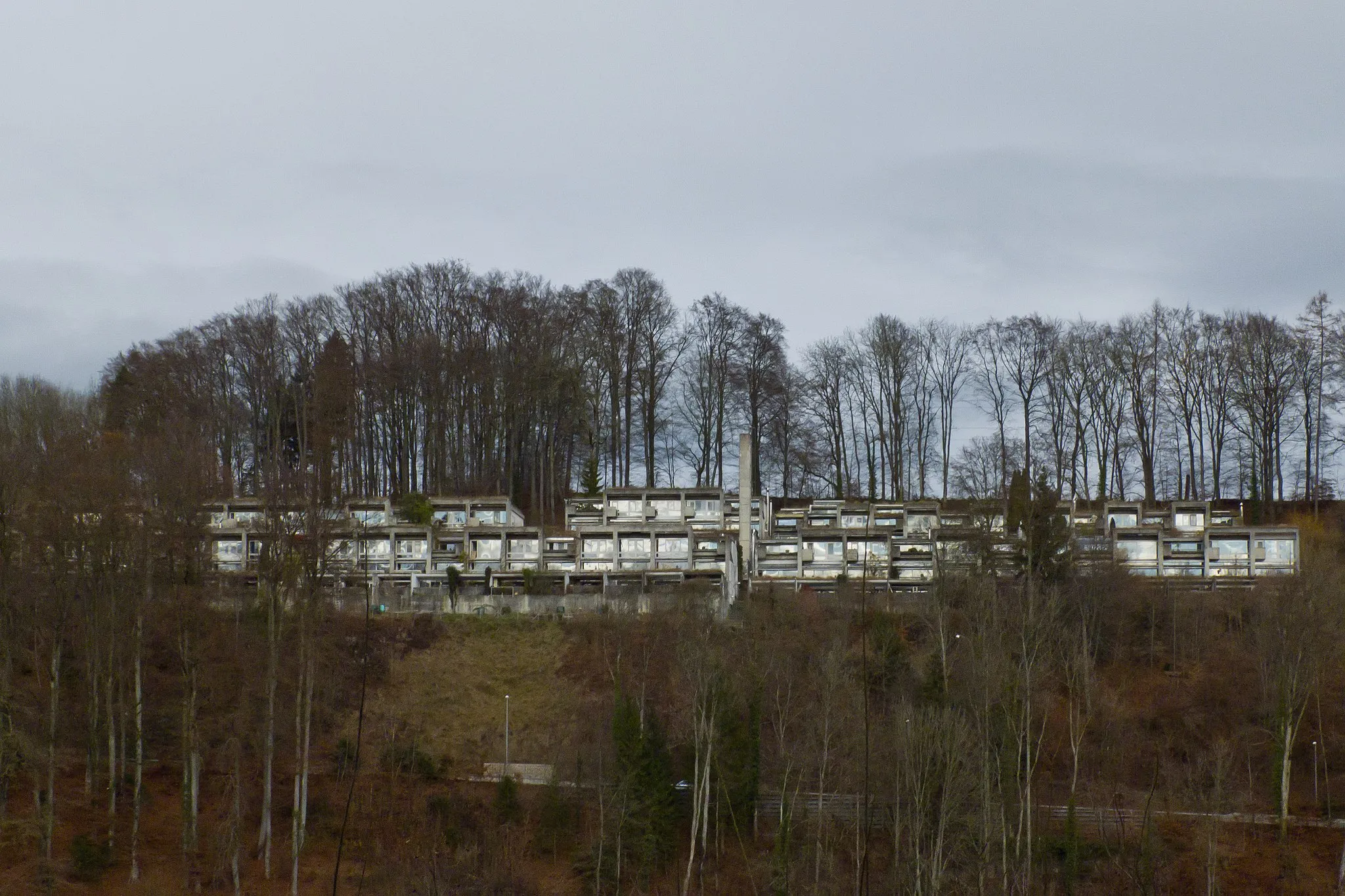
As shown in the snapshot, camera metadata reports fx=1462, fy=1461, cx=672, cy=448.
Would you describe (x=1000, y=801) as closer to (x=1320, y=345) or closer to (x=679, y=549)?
(x=679, y=549)

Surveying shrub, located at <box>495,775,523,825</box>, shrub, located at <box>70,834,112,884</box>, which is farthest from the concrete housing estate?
shrub, located at <box>70,834,112,884</box>

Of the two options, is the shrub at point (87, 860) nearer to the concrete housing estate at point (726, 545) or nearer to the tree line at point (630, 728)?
the tree line at point (630, 728)

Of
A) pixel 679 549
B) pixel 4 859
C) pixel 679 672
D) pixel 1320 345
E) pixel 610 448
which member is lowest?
pixel 4 859

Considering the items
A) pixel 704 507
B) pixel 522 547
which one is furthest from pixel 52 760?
pixel 704 507

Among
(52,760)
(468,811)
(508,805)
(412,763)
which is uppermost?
(52,760)

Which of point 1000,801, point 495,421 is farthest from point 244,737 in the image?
point 495,421

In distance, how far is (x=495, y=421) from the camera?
266 ft

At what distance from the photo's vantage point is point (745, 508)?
240 feet

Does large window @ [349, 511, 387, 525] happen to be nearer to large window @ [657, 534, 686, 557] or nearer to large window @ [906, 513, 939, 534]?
large window @ [657, 534, 686, 557]

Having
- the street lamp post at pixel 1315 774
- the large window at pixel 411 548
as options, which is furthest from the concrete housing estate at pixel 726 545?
the street lamp post at pixel 1315 774

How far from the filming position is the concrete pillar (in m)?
71.1

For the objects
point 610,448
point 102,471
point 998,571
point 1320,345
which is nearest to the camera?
point 102,471

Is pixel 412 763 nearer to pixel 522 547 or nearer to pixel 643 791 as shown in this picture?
pixel 643 791

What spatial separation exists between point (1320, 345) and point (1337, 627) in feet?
108
